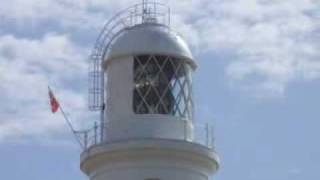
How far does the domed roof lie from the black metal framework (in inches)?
6.8

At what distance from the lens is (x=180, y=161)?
25.2 meters

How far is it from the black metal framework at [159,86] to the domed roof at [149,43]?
0.17 m

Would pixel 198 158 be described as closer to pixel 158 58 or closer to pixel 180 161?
pixel 180 161

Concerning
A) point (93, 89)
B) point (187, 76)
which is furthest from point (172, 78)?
point (93, 89)

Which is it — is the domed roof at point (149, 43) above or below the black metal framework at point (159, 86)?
above

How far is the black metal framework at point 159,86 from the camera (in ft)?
84.4

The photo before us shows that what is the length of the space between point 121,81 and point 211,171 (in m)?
3.07

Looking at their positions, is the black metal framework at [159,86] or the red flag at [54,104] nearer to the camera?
the black metal framework at [159,86]

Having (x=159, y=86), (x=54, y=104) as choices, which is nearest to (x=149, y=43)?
(x=159, y=86)

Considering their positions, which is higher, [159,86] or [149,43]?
[149,43]

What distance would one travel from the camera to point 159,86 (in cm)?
2584

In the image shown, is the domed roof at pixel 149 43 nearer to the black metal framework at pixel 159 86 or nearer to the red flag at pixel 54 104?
the black metal framework at pixel 159 86

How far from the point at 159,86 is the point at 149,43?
1.07 metres

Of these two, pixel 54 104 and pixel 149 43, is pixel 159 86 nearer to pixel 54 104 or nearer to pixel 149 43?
pixel 149 43
